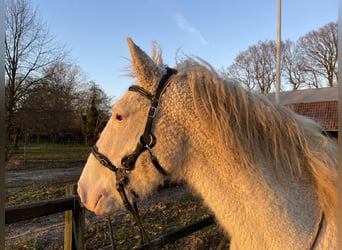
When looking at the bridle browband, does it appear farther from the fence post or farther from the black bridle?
the fence post

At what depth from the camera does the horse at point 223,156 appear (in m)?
1.45

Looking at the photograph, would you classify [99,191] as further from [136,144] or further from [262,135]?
[262,135]

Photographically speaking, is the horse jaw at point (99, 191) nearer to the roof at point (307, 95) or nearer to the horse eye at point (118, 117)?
the horse eye at point (118, 117)

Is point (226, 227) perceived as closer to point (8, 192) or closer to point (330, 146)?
point (330, 146)

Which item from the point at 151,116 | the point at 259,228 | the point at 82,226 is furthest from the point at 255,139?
the point at 82,226

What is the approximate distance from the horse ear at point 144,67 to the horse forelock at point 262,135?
0.22 metres

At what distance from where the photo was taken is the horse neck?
1419 mm

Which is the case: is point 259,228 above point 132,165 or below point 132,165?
below

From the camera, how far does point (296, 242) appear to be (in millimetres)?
1406

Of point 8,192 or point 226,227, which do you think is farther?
point 8,192

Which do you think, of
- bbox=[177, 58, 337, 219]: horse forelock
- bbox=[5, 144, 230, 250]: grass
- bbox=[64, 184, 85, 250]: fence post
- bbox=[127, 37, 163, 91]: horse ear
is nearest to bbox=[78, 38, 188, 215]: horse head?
bbox=[127, 37, 163, 91]: horse ear

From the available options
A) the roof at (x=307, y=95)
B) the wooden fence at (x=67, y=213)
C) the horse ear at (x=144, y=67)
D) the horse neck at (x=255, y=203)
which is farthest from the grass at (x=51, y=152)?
the horse neck at (x=255, y=203)

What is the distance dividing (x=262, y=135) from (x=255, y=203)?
38 cm

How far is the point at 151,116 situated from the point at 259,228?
2.82 feet
